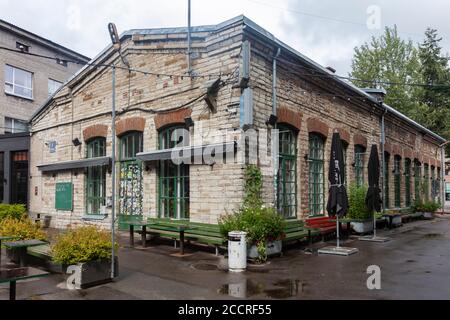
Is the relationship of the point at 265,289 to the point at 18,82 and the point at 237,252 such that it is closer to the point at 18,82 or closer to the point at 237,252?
the point at 237,252

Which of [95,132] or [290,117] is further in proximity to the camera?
[95,132]

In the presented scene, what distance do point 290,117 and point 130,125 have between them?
4.72 meters

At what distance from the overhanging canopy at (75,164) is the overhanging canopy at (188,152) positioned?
181 centimetres

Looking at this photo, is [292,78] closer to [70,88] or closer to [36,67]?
[70,88]

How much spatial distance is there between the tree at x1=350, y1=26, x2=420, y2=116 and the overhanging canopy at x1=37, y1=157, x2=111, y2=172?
24232 millimetres

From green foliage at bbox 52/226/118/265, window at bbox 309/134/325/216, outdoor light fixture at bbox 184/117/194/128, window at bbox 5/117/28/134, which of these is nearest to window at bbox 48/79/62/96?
window at bbox 5/117/28/134

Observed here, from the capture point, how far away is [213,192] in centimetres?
961

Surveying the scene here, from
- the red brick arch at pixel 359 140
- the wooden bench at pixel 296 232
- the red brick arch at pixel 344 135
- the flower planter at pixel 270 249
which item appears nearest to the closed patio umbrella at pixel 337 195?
the wooden bench at pixel 296 232

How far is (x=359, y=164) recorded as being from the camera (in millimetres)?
15633

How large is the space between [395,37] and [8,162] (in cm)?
2941

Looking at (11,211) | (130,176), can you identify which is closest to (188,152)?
(130,176)

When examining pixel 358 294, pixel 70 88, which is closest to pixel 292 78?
pixel 358 294

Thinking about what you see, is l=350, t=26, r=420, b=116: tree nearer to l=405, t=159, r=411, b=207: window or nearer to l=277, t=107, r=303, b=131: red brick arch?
l=405, t=159, r=411, b=207: window

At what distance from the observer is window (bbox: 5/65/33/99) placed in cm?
2248
